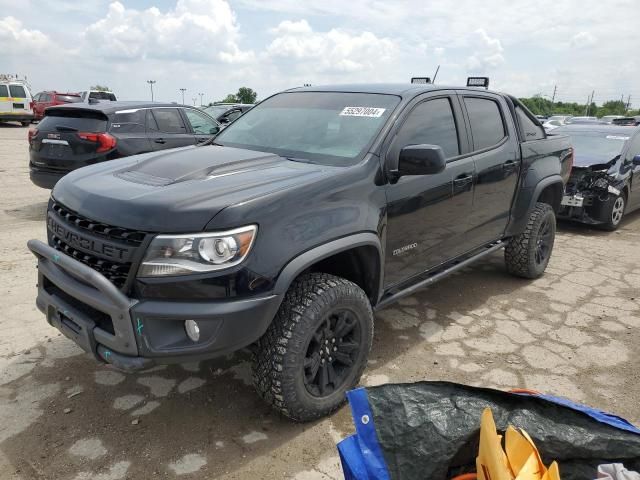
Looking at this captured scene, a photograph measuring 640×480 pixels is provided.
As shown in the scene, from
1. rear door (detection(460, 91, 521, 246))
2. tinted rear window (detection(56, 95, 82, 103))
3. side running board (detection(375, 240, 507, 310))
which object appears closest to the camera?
side running board (detection(375, 240, 507, 310))

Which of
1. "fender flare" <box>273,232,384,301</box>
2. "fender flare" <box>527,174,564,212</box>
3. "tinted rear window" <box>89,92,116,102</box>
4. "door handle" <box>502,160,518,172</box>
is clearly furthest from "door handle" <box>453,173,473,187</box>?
"tinted rear window" <box>89,92,116,102</box>

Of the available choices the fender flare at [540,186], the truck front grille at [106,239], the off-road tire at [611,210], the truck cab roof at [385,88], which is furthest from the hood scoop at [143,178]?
the off-road tire at [611,210]

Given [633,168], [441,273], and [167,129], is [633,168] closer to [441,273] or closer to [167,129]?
[441,273]

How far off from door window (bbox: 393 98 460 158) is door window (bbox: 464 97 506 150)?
0.28 m

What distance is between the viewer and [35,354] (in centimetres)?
331

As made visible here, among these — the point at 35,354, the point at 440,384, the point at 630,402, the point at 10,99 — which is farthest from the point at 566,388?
the point at 10,99

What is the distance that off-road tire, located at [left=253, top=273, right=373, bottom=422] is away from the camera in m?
2.41

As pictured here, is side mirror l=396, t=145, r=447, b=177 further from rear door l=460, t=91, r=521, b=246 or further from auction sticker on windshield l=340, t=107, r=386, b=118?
rear door l=460, t=91, r=521, b=246

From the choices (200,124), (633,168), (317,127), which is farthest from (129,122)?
(633,168)

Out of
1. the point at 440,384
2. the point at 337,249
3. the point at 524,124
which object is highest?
the point at 524,124

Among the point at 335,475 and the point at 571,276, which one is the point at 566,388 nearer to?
the point at 335,475

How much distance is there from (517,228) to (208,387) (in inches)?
117

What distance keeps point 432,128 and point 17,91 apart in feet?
81.3

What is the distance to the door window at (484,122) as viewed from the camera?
386 cm
